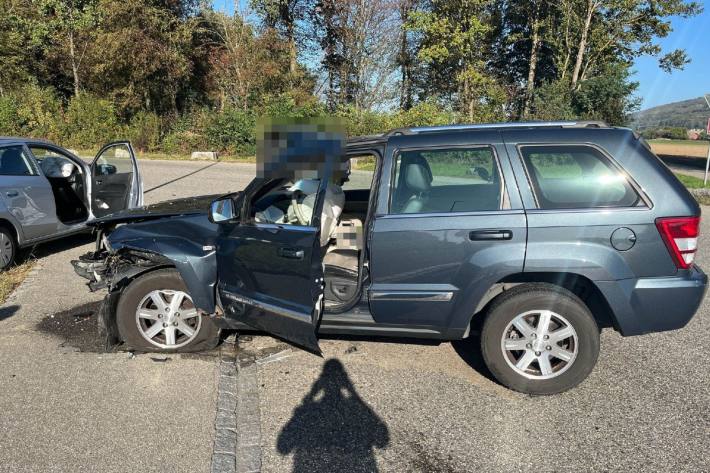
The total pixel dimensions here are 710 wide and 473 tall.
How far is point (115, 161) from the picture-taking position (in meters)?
7.36

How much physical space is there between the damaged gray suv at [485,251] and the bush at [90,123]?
24437mm

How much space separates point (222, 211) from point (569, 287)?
2.56 metres

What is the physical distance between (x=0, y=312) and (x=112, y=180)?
2631 millimetres

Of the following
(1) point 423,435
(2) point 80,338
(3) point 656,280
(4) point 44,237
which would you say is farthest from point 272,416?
(4) point 44,237

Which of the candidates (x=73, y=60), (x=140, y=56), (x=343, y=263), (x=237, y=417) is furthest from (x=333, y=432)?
(x=73, y=60)

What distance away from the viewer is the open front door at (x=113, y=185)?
7.18 meters

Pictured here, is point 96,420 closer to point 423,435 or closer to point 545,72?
point 423,435

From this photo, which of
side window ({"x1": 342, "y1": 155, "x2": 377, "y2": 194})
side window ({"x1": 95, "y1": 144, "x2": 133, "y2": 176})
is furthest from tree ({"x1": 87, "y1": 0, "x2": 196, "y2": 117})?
side window ({"x1": 342, "y1": 155, "x2": 377, "y2": 194})

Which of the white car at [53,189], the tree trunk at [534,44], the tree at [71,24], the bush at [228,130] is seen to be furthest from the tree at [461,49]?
the white car at [53,189]

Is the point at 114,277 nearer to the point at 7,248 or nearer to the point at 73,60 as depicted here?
the point at 7,248

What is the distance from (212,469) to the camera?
287cm

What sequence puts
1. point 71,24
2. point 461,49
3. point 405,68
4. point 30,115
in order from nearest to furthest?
point 461,49, point 30,115, point 71,24, point 405,68

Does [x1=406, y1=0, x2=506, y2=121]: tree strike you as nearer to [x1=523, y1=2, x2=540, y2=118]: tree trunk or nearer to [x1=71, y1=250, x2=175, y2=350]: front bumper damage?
[x1=523, y1=2, x2=540, y2=118]: tree trunk

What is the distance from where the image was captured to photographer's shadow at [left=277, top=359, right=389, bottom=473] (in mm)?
2922
